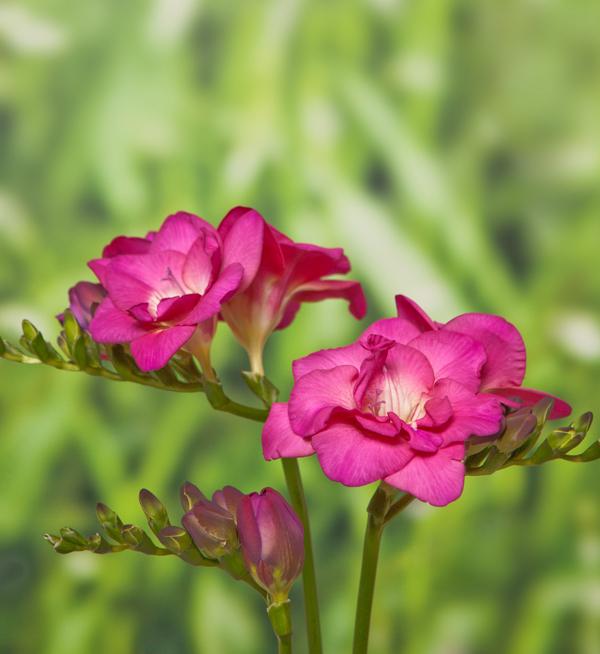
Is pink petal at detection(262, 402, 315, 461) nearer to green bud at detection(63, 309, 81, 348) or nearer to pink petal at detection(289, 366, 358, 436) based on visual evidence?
pink petal at detection(289, 366, 358, 436)

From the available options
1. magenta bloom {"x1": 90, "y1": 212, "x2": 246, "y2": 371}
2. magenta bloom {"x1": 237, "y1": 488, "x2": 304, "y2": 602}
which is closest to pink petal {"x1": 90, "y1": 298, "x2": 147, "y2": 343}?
magenta bloom {"x1": 90, "y1": 212, "x2": 246, "y2": 371}

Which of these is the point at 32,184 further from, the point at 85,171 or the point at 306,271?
the point at 306,271

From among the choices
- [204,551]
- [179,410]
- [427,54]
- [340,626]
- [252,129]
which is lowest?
[204,551]

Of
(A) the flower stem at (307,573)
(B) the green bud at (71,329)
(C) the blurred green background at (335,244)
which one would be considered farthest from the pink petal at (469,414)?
(C) the blurred green background at (335,244)

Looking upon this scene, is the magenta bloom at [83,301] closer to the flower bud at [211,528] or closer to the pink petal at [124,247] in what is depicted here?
the pink petal at [124,247]

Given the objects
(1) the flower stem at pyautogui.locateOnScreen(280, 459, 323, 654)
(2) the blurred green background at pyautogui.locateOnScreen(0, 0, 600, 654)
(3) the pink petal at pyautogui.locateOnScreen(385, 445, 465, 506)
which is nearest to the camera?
(3) the pink petal at pyautogui.locateOnScreen(385, 445, 465, 506)

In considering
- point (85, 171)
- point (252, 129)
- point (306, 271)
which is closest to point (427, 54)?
point (252, 129)
